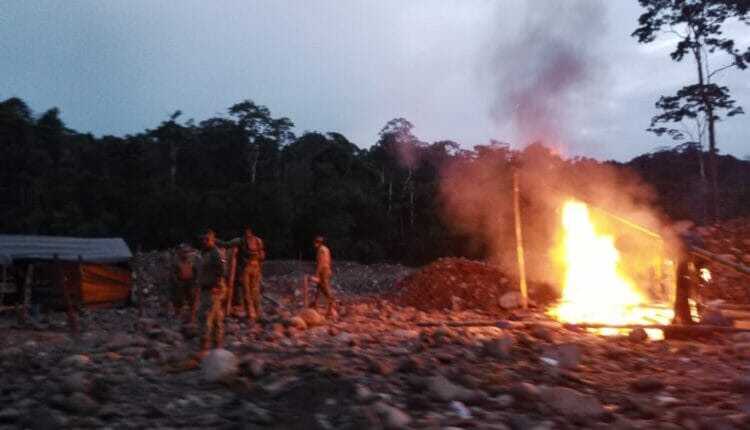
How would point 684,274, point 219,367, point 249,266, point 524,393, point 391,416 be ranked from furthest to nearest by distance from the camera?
point 249,266 < point 684,274 < point 219,367 < point 524,393 < point 391,416

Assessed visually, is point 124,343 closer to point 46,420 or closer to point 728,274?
point 46,420

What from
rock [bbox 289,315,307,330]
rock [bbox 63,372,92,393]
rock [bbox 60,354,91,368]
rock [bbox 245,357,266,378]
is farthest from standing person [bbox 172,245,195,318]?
rock [bbox 63,372,92,393]

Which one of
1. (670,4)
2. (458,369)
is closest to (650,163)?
(670,4)

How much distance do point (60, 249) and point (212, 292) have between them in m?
12.4

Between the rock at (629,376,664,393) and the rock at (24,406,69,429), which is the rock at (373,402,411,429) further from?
the rock at (629,376,664,393)

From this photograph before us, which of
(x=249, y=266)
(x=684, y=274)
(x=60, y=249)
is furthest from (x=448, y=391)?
(x=60, y=249)

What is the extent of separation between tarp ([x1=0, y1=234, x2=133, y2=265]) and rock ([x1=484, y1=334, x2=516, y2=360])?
41.7 feet

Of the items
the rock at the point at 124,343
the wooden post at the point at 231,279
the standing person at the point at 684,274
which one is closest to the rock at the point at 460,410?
the rock at the point at 124,343

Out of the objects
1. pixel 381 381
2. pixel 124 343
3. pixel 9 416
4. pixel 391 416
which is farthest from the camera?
pixel 124 343

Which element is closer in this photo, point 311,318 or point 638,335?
point 638,335

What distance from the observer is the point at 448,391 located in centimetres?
718

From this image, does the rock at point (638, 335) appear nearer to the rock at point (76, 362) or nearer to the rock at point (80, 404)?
the rock at point (76, 362)

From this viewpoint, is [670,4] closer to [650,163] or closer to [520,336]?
[650,163]

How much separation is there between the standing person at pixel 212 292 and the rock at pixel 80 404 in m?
2.72
